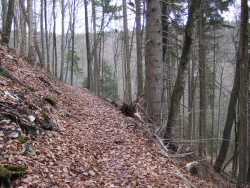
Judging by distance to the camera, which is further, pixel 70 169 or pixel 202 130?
pixel 202 130

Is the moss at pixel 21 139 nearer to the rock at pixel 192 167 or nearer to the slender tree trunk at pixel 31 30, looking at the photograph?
the rock at pixel 192 167

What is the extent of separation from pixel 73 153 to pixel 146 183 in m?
1.69

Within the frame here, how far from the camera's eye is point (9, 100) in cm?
440

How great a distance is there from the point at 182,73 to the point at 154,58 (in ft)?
3.10

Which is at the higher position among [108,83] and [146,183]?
[108,83]

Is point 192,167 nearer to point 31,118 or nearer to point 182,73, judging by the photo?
point 182,73

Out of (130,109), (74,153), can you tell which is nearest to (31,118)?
(74,153)

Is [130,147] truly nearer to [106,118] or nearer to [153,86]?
[153,86]

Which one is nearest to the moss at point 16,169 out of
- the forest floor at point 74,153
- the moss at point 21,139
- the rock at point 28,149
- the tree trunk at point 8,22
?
the forest floor at point 74,153

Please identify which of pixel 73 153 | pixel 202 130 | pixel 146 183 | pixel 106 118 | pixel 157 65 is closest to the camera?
pixel 146 183

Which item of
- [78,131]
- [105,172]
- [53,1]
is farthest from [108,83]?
[105,172]

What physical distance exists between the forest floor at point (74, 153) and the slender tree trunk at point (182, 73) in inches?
32.0

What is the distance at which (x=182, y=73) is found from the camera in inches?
224

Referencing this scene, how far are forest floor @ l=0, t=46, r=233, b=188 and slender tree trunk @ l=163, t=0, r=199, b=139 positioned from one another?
0.81 meters
